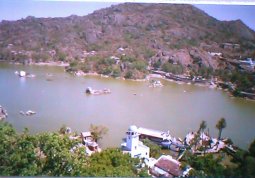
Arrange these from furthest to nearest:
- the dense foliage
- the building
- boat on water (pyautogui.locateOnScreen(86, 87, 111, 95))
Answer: boat on water (pyautogui.locateOnScreen(86, 87, 111, 95)) < the building < the dense foliage

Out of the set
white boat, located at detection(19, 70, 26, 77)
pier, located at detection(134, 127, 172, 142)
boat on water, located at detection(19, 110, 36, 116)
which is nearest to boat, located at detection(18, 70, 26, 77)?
white boat, located at detection(19, 70, 26, 77)

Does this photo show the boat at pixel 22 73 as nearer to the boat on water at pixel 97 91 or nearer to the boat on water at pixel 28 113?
the boat on water at pixel 28 113

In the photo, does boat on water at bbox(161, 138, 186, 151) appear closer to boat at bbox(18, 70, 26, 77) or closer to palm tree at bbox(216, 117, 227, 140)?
palm tree at bbox(216, 117, 227, 140)

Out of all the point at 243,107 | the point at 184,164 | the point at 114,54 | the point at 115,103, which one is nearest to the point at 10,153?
the point at 115,103

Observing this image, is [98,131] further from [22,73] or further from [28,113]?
[22,73]

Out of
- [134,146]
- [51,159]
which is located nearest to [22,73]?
[51,159]
